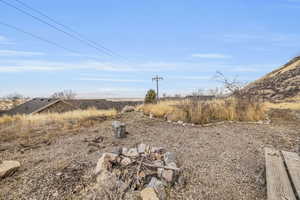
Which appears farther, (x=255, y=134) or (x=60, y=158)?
(x=255, y=134)

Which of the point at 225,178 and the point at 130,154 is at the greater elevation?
the point at 130,154

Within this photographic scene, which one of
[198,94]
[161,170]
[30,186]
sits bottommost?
[30,186]

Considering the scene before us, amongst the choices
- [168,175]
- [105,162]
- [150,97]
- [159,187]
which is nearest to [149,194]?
[159,187]

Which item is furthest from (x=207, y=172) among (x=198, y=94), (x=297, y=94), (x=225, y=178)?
(x=297, y=94)

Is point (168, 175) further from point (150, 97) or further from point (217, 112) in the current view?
point (150, 97)

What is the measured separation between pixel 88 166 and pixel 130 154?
71 centimetres

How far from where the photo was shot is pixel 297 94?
1847 centimetres

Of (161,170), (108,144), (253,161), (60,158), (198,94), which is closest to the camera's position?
(161,170)

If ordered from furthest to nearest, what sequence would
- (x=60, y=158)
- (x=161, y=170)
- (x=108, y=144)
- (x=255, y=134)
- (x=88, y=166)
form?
(x=255, y=134)
(x=108, y=144)
(x=60, y=158)
(x=88, y=166)
(x=161, y=170)

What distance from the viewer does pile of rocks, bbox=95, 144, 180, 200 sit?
2.27 meters

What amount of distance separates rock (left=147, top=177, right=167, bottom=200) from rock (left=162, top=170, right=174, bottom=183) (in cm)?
13

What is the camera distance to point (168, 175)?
98.6 inches

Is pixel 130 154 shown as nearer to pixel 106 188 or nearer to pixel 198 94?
pixel 106 188

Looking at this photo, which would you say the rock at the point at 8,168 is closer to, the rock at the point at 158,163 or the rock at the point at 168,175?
the rock at the point at 158,163
